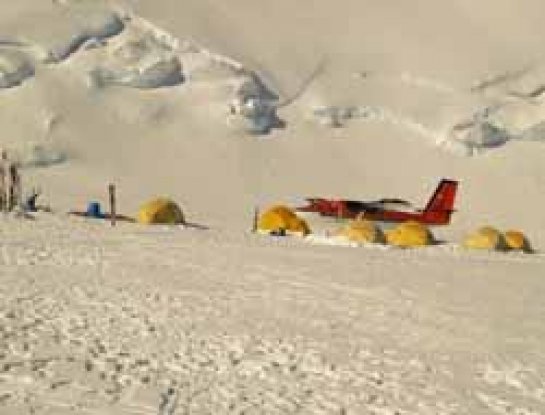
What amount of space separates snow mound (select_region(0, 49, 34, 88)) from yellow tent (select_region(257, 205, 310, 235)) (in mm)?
40768

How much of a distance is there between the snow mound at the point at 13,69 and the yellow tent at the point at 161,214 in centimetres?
3979

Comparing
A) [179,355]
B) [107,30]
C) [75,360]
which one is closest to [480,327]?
[179,355]

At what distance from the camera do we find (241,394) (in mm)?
11336

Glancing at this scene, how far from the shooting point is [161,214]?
123ft

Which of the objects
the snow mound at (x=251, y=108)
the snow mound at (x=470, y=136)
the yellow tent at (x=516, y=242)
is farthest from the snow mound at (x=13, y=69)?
the yellow tent at (x=516, y=242)

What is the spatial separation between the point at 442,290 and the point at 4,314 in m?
11.3

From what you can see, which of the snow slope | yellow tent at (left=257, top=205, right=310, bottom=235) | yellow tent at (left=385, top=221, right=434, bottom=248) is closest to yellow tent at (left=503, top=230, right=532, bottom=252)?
yellow tent at (left=385, top=221, right=434, bottom=248)

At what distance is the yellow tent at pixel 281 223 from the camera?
3784 cm

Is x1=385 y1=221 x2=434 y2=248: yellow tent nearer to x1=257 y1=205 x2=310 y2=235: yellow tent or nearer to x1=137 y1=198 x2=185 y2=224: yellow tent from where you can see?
x1=257 y1=205 x2=310 y2=235: yellow tent

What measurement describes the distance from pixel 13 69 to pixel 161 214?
→ 4103cm

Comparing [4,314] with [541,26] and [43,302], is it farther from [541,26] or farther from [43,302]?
[541,26]

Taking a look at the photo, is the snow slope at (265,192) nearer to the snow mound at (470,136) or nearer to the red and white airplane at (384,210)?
the snow mound at (470,136)

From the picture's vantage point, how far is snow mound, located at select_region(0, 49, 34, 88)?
7350 cm

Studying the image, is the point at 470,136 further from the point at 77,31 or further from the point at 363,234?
the point at 363,234
